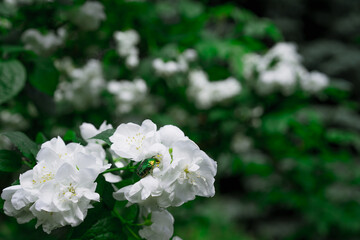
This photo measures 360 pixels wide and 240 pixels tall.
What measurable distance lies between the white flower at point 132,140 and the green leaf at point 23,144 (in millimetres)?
148

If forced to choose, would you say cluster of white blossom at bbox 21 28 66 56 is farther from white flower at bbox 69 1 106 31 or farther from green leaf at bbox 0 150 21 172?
green leaf at bbox 0 150 21 172

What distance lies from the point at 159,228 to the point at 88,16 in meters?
0.90

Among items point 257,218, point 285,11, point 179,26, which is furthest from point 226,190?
point 179,26

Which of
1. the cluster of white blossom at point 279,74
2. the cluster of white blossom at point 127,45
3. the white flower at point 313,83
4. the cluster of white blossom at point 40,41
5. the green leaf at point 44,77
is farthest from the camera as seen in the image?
the white flower at point 313,83


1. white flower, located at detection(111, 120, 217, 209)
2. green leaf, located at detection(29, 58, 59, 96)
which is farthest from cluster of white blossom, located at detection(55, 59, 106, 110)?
white flower, located at detection(111, 120, 217, 209)

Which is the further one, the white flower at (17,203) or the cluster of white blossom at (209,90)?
the cluster of white blossom at (209,90)

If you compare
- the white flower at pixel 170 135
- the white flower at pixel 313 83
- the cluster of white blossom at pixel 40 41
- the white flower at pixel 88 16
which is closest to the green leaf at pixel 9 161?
the white flower at pixel 170 135

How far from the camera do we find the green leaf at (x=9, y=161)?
0.60 m

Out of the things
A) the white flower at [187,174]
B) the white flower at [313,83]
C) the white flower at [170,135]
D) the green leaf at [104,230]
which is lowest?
the white flower at [313,83]

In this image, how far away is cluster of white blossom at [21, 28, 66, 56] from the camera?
1136mm

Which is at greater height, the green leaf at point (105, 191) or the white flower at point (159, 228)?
the green leaf at point (105, 191)

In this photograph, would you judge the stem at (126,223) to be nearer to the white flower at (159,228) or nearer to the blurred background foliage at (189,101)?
the white flower at (159,228)

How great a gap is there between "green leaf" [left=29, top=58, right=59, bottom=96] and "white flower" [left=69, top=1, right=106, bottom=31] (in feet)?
1.05

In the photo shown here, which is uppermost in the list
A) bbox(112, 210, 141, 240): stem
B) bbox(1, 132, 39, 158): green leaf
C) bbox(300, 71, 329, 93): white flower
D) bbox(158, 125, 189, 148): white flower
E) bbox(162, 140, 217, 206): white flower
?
bbox(158, 125, 189, 148): white flower
